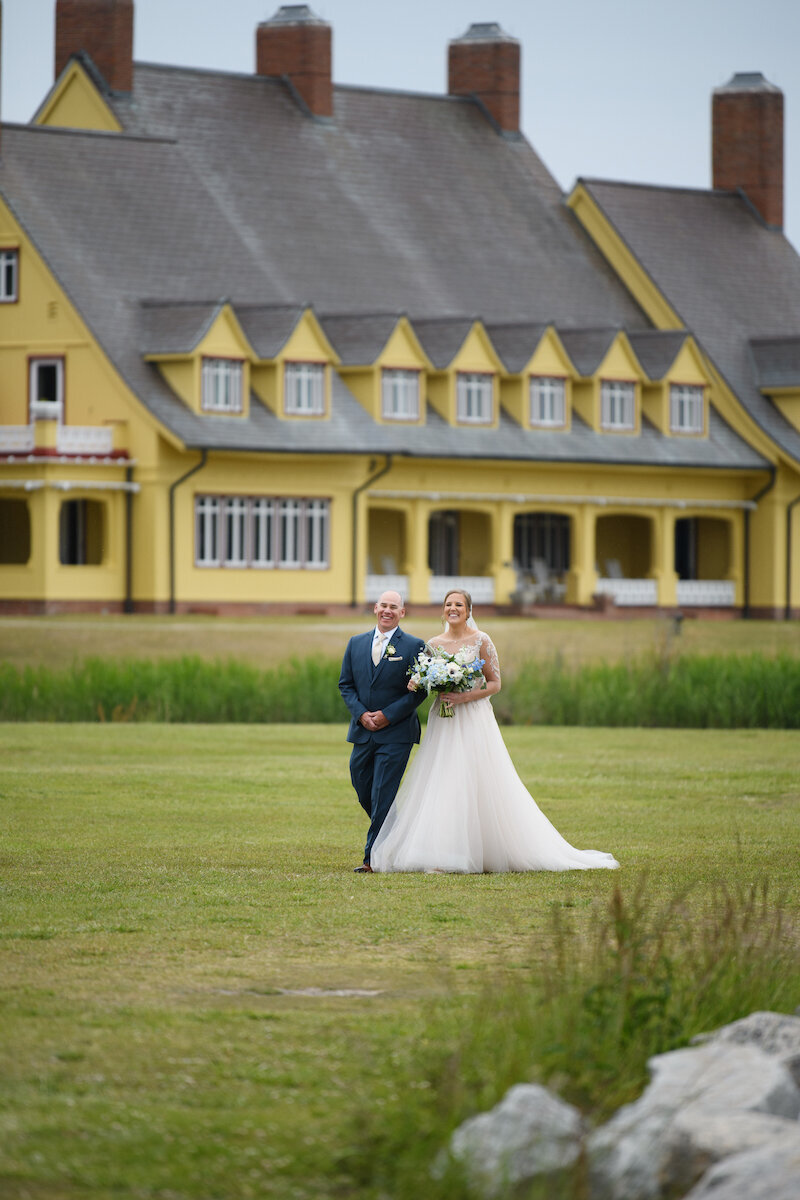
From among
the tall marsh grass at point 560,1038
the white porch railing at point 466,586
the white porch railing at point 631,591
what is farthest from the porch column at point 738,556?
the tall marsh grass at point 560,1038

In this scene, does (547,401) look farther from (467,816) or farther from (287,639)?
(467,816)

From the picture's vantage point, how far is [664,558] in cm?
5125

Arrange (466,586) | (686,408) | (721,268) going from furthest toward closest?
(721,268), (686,408), (466,586)

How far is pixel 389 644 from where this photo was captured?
1305cm

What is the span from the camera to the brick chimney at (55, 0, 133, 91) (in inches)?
1922

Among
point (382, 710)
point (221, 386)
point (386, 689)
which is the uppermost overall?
point (221, 386)

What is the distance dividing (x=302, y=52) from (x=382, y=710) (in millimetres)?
41716

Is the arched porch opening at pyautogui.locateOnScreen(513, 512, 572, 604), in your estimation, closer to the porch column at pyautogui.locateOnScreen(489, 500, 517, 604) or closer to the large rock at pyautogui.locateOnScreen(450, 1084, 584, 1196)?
the porch column at pyautogui.locateOnScreen(489, 500, 517, 604)

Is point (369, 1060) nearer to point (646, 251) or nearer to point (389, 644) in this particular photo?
point (389, 644)

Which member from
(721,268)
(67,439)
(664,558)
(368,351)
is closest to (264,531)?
(368,351)

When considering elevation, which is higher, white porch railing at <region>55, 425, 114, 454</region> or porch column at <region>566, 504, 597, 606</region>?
white porch railing at <region>55, 425, 114, 454</region>

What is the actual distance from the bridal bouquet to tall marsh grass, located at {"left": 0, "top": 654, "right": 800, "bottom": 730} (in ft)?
50.0

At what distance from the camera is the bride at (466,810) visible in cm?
1298

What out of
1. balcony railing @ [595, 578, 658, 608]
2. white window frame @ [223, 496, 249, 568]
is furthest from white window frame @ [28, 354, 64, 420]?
balcony railing @ [595, 578, 658, 608]
